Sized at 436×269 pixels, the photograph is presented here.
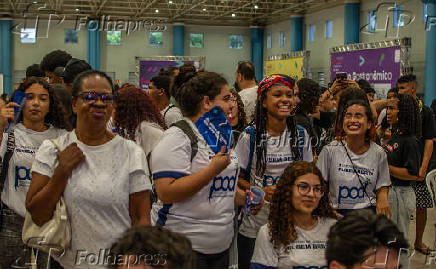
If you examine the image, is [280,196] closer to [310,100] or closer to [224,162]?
[224,162]

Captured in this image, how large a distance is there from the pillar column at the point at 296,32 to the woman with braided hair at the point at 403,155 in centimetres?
1854

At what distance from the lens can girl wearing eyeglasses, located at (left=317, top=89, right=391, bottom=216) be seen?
3.24 m

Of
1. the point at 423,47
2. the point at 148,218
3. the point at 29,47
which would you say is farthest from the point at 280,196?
the point at 29,47

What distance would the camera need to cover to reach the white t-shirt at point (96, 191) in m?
2.14

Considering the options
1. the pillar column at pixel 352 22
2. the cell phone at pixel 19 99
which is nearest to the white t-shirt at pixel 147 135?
the cell phone at pixel 19 99

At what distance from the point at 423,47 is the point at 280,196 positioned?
13830 millimetres

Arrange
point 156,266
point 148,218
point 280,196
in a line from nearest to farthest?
point 156,266 → point 148,218 → point 280,196

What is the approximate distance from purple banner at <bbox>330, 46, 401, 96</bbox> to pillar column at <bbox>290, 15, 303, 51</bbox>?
5.90 metres

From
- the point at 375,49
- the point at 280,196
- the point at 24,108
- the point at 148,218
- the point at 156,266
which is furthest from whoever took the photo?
the point at 375,49

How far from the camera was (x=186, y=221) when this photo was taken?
99.0 inches

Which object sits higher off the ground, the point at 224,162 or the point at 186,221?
the point at 224,162

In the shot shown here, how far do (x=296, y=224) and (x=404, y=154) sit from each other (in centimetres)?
189

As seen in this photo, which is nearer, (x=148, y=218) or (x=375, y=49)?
(x=148, y=218)

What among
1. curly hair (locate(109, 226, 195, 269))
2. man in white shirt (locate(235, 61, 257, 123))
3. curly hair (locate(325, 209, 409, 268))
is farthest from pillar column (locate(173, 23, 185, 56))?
curly hair (locate(109, 226, 195, 269))
